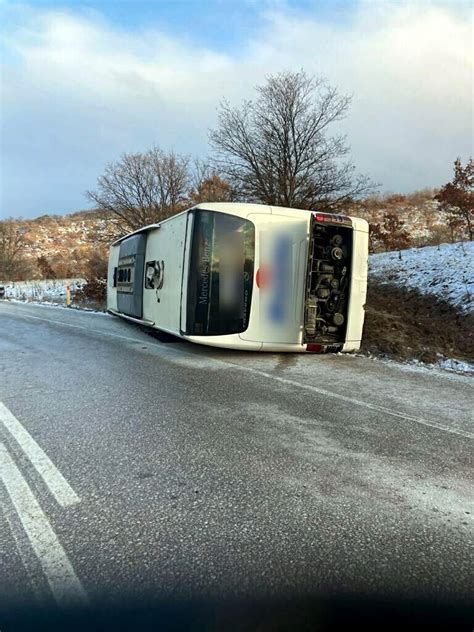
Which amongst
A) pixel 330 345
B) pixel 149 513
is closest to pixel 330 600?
pixel 149 513

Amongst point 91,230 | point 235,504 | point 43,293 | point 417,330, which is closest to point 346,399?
point 235,504

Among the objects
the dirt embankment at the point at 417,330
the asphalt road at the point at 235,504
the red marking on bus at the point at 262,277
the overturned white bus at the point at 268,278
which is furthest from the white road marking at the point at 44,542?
the dirt embankment at the point at 417,330

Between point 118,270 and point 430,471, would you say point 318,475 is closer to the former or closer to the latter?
point 430,471

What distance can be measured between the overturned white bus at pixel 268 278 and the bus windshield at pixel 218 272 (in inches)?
0.6

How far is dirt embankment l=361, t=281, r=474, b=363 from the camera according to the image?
8.84 metres

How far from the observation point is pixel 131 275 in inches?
455

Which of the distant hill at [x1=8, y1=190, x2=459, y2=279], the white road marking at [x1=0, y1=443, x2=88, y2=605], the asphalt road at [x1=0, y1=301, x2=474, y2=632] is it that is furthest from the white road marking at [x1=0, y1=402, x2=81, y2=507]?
the distant hill at [x1=8, y1=190, x2=459, y2=279]

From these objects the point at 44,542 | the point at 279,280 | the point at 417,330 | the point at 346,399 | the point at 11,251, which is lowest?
the point at 44,542

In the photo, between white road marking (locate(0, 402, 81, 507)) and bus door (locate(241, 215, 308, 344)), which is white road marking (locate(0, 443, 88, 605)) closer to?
white road marking (locate(0, 402, 81, 507))

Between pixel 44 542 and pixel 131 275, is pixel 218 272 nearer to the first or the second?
pixel 131 275

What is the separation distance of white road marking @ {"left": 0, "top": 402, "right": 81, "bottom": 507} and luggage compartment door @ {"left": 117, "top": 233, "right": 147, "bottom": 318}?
6.27 m

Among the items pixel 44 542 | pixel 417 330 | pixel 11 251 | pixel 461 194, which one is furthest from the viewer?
pixel 11 251

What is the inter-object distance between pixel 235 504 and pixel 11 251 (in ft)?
206

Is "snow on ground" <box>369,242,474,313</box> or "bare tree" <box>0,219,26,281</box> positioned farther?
"bare tree" <box>0,219,26,281</box>
